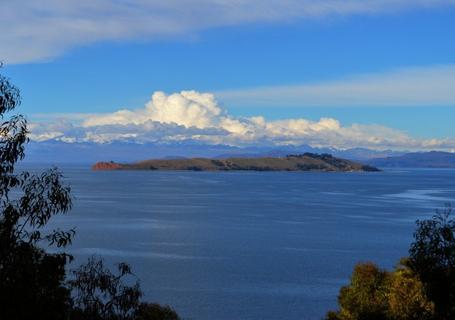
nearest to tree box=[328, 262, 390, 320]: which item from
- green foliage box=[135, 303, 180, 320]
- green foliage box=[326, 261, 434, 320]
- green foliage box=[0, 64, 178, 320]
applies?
green foliage box=[326, 261, 434, 320]

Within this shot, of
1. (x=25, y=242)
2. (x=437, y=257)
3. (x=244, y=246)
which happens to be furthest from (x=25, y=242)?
(x=244, y=246)

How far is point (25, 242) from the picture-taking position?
1691cm

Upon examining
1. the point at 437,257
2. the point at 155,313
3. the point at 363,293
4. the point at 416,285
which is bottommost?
the point at 155,313

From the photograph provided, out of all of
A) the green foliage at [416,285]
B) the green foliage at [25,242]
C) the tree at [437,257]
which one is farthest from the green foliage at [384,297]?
the green foliage at [25,242]

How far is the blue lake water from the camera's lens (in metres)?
57.6

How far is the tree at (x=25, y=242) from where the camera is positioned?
15922 mm

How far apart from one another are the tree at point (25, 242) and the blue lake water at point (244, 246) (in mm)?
35289

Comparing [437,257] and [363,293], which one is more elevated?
[437,257]

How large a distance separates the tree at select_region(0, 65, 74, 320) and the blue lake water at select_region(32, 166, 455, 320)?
116 feet

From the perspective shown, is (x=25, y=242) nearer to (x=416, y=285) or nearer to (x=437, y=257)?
(x=437, y=257)

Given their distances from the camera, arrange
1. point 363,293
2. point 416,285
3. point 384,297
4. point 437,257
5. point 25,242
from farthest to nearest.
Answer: point 363,293 → point 384,297 → point 416,285 → point 437,257 → point 25,242

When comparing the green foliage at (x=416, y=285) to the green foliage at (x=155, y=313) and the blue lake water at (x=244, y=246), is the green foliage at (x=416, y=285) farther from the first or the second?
the blue lake water at (x=244, y=246)

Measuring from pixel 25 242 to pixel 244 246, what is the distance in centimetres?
7293

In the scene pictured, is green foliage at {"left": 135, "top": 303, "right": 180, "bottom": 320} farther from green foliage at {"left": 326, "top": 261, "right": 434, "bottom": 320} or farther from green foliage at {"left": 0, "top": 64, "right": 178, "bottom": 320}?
green foliage at {"left": 0, "top": 64, "right": 178, "bottom": 320}
